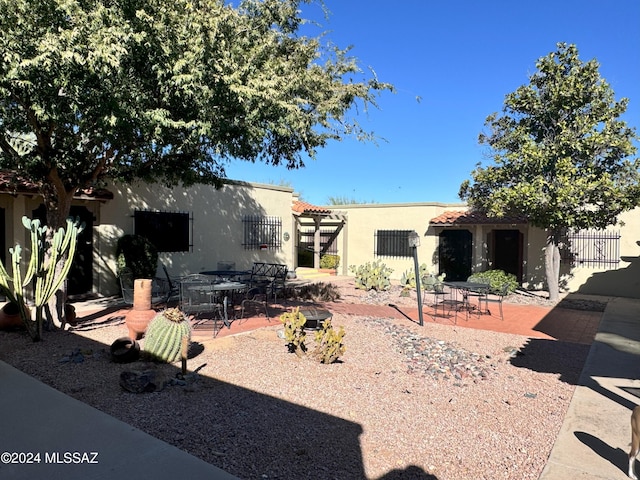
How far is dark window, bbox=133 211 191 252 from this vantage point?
12.3 meters

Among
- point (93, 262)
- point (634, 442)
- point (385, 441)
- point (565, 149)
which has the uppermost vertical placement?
point (565, 149)

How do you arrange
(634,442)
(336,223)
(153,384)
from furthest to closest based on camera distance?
(336,223), (153,384), (634,442)

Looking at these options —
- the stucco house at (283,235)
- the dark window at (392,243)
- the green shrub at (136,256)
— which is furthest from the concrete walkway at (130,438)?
the dark window at (392,243)

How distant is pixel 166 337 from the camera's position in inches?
222

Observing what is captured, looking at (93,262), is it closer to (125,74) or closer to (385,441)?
(125,74)

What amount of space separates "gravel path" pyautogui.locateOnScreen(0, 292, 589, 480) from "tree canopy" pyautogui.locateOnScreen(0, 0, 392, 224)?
3188 mm

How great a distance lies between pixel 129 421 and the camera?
3967mm

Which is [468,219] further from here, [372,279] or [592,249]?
[372,279]

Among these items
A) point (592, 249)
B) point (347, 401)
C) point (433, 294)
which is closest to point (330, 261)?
point (433, 294)

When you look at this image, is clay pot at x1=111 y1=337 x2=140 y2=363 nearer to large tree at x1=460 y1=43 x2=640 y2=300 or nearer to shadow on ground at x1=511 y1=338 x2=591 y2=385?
shadow on ground at x1=511 y1=338 x2=591 y2=385

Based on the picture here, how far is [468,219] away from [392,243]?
354cm

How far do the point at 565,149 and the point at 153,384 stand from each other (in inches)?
427

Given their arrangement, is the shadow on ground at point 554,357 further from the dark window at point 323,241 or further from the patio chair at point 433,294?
the dark window at point 323,241

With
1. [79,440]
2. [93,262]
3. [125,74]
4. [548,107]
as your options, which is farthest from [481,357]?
[93,262]
